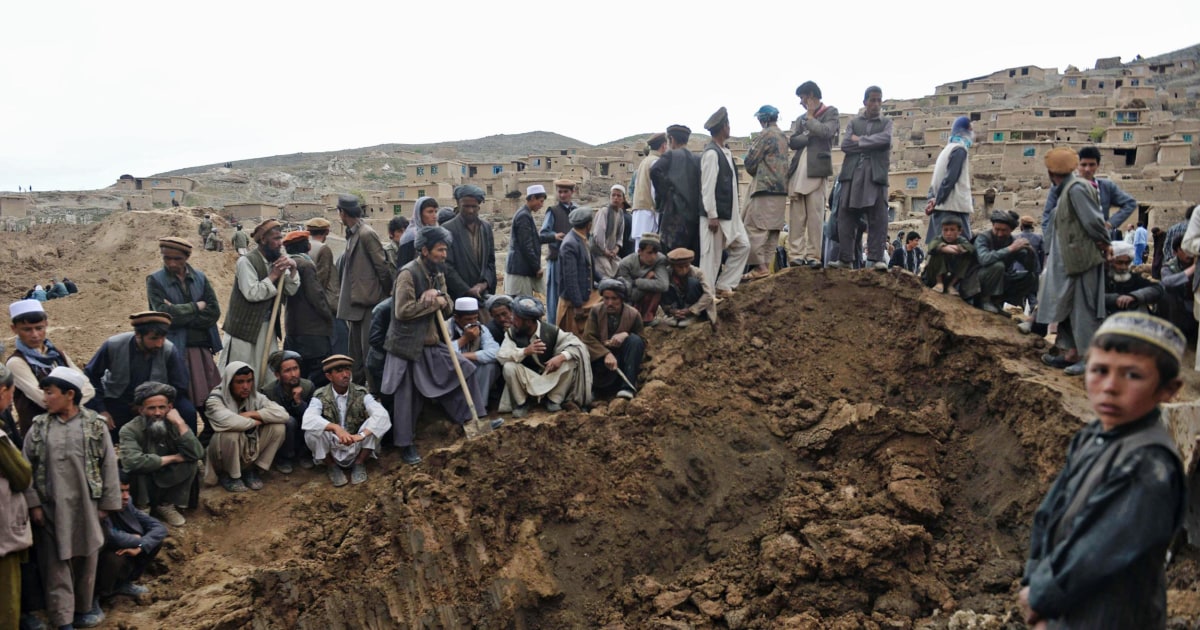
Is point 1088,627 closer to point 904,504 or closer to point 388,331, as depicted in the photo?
point 904,504

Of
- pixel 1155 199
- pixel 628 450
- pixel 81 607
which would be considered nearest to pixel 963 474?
pixel 628 450

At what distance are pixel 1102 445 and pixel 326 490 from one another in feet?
17.2

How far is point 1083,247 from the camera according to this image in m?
5.84

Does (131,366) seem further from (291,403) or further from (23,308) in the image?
(291,403)

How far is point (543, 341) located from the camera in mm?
6688

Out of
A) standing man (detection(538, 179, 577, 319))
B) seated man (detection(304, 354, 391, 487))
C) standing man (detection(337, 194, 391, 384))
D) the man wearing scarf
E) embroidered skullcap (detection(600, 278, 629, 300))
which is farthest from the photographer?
standing man (detection(538, 179, 577, 319))

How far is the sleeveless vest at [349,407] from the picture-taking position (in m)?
6.16

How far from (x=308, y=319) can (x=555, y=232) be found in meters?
2.83

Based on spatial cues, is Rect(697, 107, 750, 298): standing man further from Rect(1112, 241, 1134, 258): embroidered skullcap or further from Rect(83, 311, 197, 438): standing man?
Rect(83, 311, 197, 438): standing man

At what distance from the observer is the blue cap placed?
8.12 m

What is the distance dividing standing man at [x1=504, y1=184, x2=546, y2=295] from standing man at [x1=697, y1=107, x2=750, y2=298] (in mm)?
1664

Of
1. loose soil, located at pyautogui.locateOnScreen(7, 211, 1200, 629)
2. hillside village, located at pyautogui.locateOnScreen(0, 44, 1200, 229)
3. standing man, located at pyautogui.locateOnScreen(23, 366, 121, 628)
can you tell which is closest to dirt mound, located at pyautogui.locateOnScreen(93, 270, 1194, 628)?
loose soil, located at pyautogui.locateOnScreen(7, 211, 1200, 629)

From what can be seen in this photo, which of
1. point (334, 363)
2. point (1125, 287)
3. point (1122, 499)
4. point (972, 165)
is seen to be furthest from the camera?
point (972, 165)

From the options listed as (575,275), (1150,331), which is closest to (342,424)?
(575,275)
